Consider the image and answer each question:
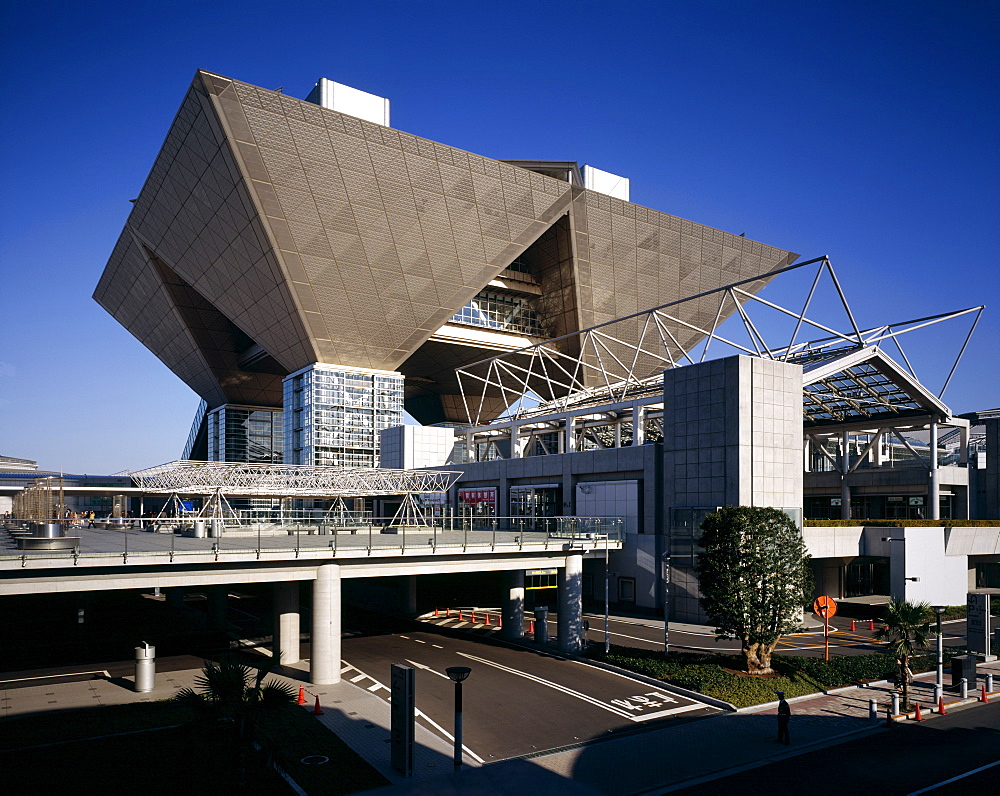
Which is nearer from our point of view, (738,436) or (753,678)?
(753,678)

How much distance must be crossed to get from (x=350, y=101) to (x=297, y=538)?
4816 cm

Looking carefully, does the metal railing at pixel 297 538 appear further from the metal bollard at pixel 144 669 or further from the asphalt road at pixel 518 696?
the asphalt road at pixel 518 696

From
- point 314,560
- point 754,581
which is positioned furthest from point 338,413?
point 754,581

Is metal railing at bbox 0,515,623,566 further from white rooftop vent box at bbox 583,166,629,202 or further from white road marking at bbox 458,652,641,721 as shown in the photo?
white rooftop vent box at bbox 583,166,629,202

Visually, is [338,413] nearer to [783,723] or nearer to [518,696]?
[518,696]

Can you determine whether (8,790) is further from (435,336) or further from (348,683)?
(435,336)

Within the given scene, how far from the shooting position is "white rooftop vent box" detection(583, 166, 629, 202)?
82875 millimetres

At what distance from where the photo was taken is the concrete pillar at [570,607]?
112ft

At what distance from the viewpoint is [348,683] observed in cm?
2880

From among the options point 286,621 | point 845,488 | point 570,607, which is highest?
point 845,488

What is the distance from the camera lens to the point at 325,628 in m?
28.4

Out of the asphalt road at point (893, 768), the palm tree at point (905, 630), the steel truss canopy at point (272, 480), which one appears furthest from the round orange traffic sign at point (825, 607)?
the steel truss canopy at point (272, 480)

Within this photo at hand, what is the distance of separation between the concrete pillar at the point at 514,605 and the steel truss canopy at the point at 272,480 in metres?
13.5

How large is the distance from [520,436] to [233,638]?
37.2 meters
